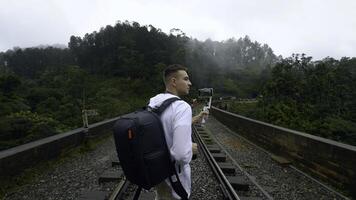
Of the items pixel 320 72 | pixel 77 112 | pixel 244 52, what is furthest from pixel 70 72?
pixel 244 52

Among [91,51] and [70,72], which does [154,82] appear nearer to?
[70,72]

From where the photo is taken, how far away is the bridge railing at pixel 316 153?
17.1ft

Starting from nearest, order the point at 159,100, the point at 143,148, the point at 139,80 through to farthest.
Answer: the point at 143,148 < the point at 159,100 < the point at 139,80

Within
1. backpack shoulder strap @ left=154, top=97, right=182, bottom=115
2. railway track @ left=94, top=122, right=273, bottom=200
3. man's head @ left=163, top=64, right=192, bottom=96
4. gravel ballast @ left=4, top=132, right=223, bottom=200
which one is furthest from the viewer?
gravel ballast @ left=4, top=132, right=223, bottom=200

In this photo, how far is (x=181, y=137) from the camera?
1.95 metres

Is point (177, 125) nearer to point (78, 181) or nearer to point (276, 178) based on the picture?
point (78, 181)

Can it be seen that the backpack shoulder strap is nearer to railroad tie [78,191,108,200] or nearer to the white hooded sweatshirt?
the white hooded sweatshirt

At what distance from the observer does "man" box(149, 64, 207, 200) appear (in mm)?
1955

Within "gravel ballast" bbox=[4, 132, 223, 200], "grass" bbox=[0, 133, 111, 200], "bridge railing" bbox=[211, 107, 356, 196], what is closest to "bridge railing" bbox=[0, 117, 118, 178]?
"grass" bbox=[0, 133, 111, 200]

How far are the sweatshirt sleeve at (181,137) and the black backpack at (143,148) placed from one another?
0.08m

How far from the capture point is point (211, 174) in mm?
6523

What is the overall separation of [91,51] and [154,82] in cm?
4351

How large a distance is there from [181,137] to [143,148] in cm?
25

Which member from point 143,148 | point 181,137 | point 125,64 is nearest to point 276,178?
point 181,137
